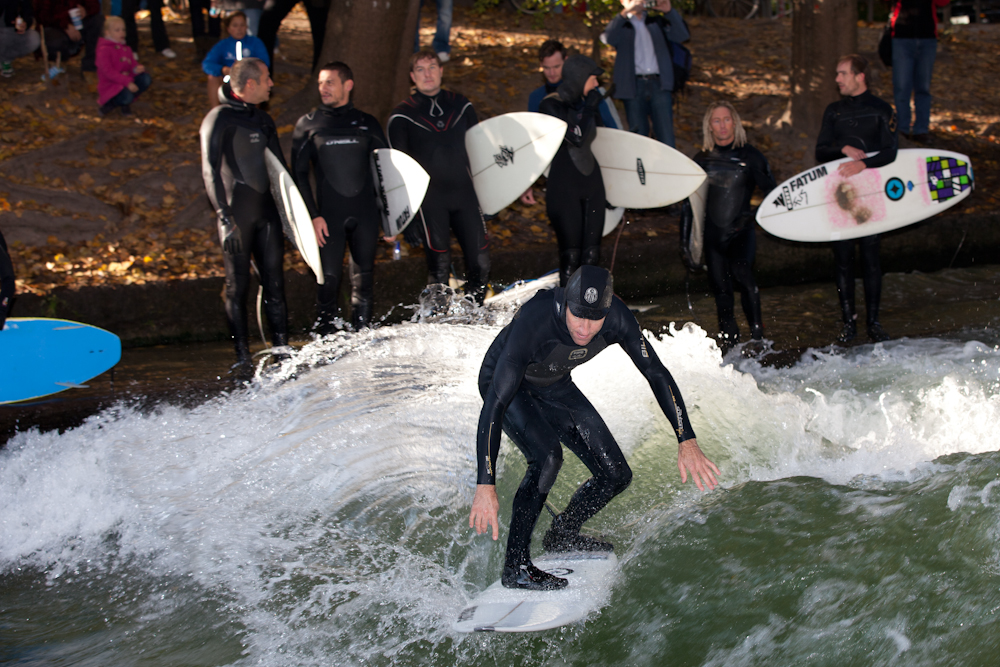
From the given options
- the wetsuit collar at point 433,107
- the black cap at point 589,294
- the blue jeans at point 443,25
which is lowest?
the black cap at point 589,294

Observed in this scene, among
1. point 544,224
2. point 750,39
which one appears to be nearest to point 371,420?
point 544,224

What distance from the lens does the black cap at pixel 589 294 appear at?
10.9 ft

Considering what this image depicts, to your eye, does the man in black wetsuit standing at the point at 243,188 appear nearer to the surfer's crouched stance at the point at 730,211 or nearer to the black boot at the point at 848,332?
the surfer's crouched stance at the point at 730,211

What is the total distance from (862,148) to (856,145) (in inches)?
2.0

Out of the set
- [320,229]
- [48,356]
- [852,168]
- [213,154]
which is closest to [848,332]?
[852,168]

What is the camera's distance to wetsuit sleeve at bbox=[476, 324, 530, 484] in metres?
3.44

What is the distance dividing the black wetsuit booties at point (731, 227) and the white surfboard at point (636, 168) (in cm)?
38

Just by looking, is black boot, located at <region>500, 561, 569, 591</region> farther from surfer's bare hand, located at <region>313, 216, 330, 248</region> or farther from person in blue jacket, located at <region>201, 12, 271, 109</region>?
person in blue jacket, located at <region>201, 12, 271, 109</region>

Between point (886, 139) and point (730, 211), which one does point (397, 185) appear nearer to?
point (730, 211)

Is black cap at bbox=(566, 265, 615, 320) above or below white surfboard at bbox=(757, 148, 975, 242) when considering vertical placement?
above

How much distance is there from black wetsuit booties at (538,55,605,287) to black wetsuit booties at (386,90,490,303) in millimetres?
579

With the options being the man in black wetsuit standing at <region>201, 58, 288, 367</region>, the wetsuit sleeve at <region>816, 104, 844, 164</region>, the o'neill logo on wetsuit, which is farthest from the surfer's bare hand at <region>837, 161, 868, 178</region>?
the man in black wetsuit standing at <region>201, 58, 288, 367</region>

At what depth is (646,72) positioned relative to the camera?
25.3 feet

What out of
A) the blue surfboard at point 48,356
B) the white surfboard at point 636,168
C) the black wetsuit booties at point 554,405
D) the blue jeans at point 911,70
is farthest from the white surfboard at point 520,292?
the blue jeans at point 911,70
